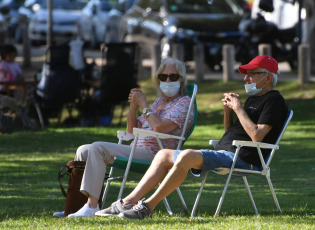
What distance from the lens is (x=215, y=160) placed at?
6.08 meters

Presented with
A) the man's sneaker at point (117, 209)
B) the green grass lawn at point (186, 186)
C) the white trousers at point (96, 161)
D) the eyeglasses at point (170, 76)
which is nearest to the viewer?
the green grass lawn at point (186, 186)

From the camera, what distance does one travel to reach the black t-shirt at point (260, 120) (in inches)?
242

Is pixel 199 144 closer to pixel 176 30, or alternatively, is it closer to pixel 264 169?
pixel 264 169

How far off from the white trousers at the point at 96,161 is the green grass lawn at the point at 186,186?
28 cm

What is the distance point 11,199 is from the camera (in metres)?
7.29

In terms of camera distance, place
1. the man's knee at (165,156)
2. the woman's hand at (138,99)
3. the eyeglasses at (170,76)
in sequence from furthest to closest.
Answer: the eyeglasses at (170,76), the woman's hand at (138,99), the man's knee at (165,156)

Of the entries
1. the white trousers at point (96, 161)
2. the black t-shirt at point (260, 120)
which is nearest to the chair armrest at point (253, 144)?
the black t-shirt at point (260, 120)

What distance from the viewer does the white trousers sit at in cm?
625

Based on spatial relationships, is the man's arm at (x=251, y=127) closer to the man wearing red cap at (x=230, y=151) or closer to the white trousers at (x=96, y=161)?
the man wearing red cap at (x=230, y=151)

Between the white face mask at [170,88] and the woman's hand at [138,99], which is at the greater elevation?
the white face mask at [170,88]

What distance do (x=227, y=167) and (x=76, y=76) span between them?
791 centimetres

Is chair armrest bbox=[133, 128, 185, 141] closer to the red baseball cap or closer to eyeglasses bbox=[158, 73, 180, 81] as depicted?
eyeglasses bbox=[158, 73, 180, 81]

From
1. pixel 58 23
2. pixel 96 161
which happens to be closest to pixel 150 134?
pixel 96 161

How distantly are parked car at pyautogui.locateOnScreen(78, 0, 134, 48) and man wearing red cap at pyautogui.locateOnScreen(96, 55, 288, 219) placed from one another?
18.8 m
